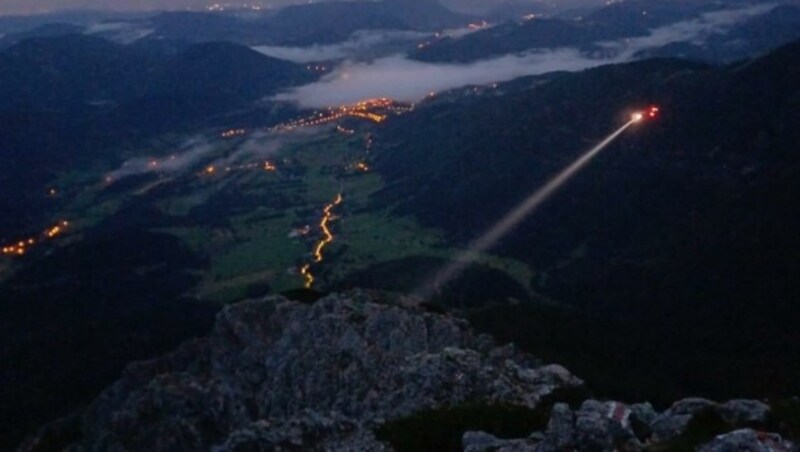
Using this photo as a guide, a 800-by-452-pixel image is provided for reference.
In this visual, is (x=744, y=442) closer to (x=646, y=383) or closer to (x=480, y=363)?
(x=480, y=363)

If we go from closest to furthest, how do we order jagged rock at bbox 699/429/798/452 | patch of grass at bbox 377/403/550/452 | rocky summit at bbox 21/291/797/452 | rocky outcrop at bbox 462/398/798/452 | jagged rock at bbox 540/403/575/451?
jagged rock at bbox 699/429/798/452
rocky outcrop at bbox 462/398/798/452
jagged rock at bbox 540/403/575/451
rocky summit at bbox 21/291/797/452
patch of grass at bbox 377/403/550/452

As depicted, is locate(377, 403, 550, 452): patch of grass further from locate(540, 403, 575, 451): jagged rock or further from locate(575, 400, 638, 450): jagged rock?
locate(575, 400, 638, 450): jagged rock

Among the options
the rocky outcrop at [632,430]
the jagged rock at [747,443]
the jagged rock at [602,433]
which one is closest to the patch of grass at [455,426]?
the rocky outcrop at [632,430]

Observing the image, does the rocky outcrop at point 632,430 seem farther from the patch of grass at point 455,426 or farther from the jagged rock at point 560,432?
the patch of grass at point 455,426

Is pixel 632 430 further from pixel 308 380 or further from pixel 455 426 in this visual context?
pixel 308 380

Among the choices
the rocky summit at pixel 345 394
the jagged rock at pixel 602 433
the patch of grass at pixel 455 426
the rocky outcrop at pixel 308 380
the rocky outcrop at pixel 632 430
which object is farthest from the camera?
the rocky outcrop at pixel 308 380

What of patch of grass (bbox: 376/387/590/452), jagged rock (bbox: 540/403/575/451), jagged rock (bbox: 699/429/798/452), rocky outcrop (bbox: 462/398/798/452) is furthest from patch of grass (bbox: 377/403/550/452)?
jagged rock (bbox: 699/429/798/452)
